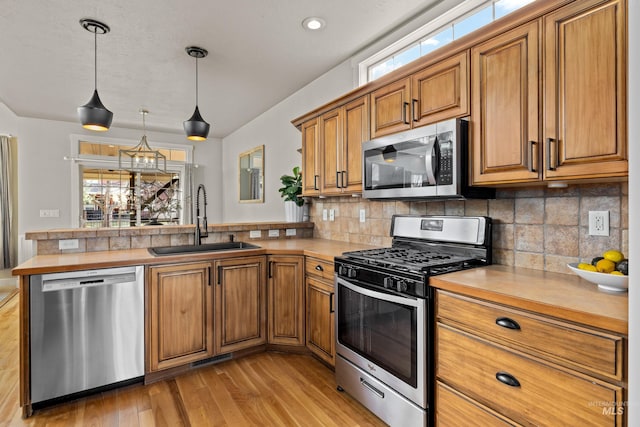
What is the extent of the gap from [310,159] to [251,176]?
2.49 metres

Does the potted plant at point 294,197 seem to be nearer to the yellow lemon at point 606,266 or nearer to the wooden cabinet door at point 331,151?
the wooden cabinet door at point 331,151

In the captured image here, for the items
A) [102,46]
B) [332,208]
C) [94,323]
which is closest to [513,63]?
[332,208]

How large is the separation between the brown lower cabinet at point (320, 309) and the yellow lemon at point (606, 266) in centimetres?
150

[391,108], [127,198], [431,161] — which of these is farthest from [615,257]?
[127,198]

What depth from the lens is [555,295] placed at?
4.37 ft

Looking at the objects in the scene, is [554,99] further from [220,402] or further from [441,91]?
[220,402]

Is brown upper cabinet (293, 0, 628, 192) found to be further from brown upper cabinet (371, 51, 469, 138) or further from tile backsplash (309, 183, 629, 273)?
tile backsplash (309, 183, 629, 273)

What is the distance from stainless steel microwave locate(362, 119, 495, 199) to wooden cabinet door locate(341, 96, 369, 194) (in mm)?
133

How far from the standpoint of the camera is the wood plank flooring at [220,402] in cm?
198

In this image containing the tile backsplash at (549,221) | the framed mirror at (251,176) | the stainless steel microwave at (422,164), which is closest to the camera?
the tile backsplash at (549,221)

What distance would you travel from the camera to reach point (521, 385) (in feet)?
4.33

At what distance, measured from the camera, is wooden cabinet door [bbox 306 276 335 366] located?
245 centimetres

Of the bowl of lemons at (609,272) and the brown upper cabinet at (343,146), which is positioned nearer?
the bowl of lemons at (609,272)

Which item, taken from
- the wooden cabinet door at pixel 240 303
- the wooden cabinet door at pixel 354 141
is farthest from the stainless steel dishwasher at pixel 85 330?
the wooden cabinet door at pixel 354 141
